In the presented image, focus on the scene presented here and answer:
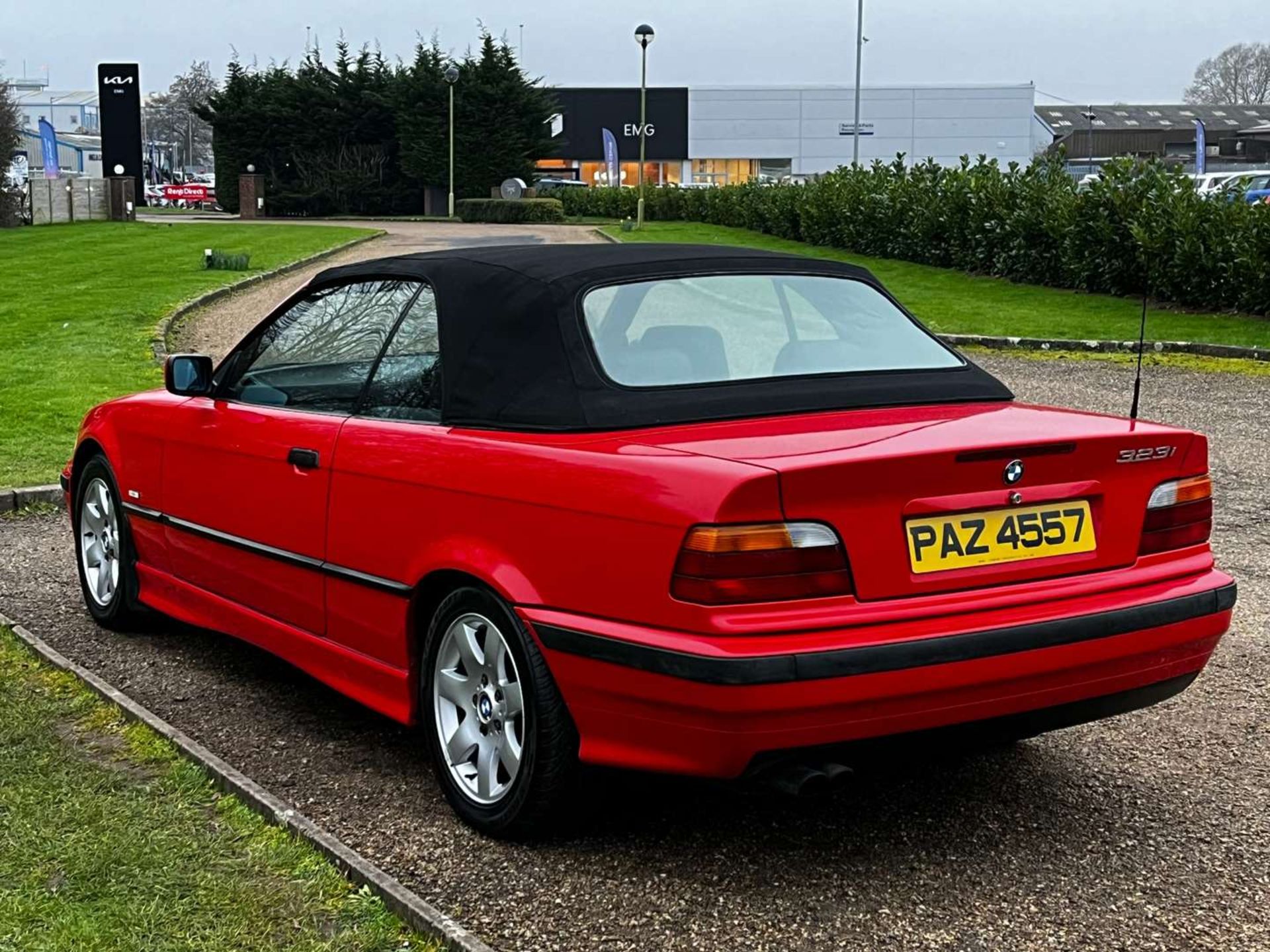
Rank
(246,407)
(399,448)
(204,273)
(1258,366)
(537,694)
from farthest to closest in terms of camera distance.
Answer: (204,273), (1258,366), (246,407), (399,448), (537,694)

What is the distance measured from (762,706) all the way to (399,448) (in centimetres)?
143

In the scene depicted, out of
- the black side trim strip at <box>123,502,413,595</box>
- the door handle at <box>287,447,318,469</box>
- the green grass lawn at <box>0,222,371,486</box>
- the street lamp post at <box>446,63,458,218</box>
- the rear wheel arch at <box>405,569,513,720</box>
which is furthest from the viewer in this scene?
the street lamp post at <box>446,63,458,218</box>

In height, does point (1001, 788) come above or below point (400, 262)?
below

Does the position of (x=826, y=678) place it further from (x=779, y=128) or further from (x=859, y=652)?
(x=779, y=128)

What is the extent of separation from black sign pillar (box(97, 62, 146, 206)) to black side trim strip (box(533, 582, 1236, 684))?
49.2m

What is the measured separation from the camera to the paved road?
17.3m

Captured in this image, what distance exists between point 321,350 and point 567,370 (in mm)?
1351

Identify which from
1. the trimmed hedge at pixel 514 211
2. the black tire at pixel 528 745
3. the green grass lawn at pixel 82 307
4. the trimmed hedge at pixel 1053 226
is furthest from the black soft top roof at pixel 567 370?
the trimmed hedge at pixel 514 211

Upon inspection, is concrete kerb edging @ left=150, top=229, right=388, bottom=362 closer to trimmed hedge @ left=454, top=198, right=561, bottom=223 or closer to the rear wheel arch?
the rear wheel arch

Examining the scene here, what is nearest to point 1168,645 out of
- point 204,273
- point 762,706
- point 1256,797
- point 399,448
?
point 1256,797

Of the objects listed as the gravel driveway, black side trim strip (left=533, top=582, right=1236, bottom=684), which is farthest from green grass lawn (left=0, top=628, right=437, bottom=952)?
black side trim strip (left=533, top=582, right=1236, bottom=684)

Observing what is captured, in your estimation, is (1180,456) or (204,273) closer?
(1180,456)

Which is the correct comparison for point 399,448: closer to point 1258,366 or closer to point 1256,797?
point 1256,797

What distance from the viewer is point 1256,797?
4.27 metres
